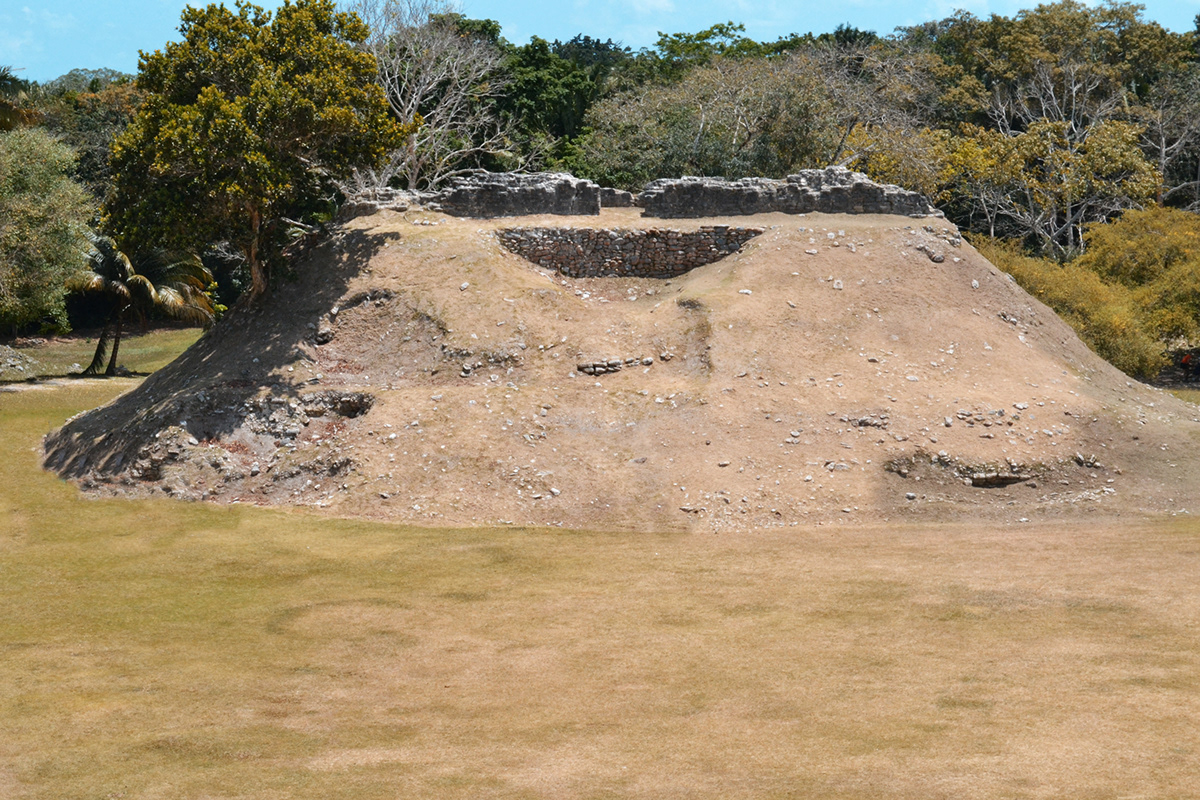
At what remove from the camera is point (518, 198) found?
2442 cm

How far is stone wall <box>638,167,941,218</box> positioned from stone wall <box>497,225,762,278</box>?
3.43ft

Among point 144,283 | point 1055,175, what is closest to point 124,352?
point 144,283

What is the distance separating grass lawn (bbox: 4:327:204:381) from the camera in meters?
32.9

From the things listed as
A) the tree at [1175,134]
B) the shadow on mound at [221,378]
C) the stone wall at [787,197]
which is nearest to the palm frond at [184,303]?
the shadow on mound at [221,378]

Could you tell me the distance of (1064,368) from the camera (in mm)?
21625

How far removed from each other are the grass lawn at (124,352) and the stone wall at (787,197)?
16.5 m

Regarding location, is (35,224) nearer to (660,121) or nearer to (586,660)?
(660,121)

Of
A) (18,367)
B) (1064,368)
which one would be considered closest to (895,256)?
(1064,368)

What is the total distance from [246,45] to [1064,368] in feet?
53.7

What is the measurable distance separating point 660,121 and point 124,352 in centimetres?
1881

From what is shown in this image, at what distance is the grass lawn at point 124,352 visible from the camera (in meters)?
32.9

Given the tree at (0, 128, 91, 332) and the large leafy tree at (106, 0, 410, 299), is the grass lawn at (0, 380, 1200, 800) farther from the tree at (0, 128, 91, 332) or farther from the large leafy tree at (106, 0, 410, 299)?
the tree at (0, 128, 91, 332)

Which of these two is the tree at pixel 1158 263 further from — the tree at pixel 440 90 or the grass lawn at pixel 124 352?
the grass lawn at pixel 124 352

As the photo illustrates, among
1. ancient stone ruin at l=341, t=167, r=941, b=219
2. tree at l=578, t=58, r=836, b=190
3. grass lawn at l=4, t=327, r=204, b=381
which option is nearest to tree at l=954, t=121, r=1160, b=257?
tree at l=578, t=58, r=836, b=190
